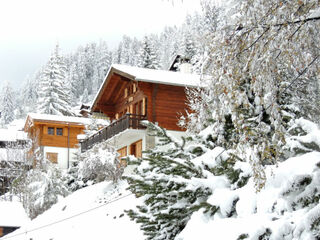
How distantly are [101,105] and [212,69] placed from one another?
27.2 m

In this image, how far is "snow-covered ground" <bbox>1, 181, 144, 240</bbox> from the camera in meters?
15.4

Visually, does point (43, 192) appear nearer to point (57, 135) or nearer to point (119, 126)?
point (119, 126)

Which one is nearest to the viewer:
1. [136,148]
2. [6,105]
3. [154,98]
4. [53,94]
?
[154,98]

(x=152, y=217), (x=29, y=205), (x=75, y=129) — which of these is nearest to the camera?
(x=152, y=217)

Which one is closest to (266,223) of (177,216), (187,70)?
(177,216)

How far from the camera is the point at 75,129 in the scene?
45094 millimetres

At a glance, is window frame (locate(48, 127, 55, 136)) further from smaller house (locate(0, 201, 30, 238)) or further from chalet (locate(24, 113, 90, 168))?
smaller house (locate(0, 201, 30, 238))

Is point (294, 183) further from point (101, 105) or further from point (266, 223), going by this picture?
point (101, 105)

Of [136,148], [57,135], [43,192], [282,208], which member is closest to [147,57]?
[57,135]

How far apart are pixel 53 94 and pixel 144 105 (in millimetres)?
34440

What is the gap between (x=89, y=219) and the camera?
18.5 meters

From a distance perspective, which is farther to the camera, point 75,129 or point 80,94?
point 80,94

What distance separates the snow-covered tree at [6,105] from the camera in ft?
331

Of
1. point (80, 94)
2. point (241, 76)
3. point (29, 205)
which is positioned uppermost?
point (80, 94)
